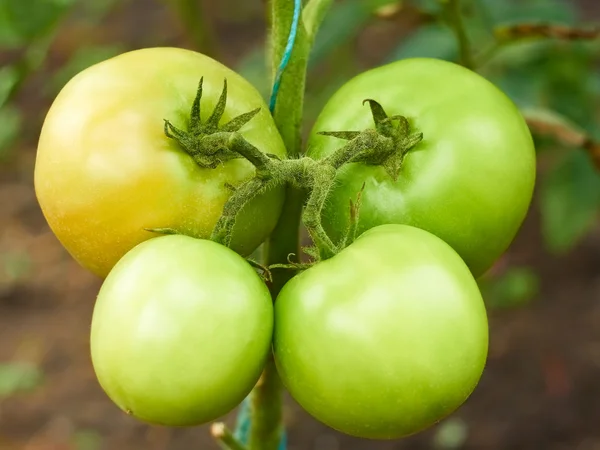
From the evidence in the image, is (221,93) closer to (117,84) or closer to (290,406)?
(117,84)

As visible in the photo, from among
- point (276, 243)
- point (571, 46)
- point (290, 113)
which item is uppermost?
point (290, 113)

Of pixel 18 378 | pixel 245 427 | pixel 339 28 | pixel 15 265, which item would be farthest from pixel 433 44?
pixel 15 265

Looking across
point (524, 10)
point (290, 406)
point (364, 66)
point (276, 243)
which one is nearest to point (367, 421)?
point (276, 243)

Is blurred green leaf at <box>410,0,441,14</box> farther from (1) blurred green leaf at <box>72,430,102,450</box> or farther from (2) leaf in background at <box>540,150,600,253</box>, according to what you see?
(1) blurred green leaf at <box>72,430,102,450</box>

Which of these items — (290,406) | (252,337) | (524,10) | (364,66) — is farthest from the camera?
Result: (364,66)

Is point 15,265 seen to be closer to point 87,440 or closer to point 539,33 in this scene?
point 87,440

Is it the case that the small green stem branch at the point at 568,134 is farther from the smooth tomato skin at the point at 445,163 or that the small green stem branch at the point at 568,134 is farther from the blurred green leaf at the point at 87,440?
the blurred green leaf at the point at 87,440

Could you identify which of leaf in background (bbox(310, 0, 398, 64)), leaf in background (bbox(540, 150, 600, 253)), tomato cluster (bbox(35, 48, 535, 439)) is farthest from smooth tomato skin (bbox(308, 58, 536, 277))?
leaf in background (bbox(540, 150, 600, 253))
